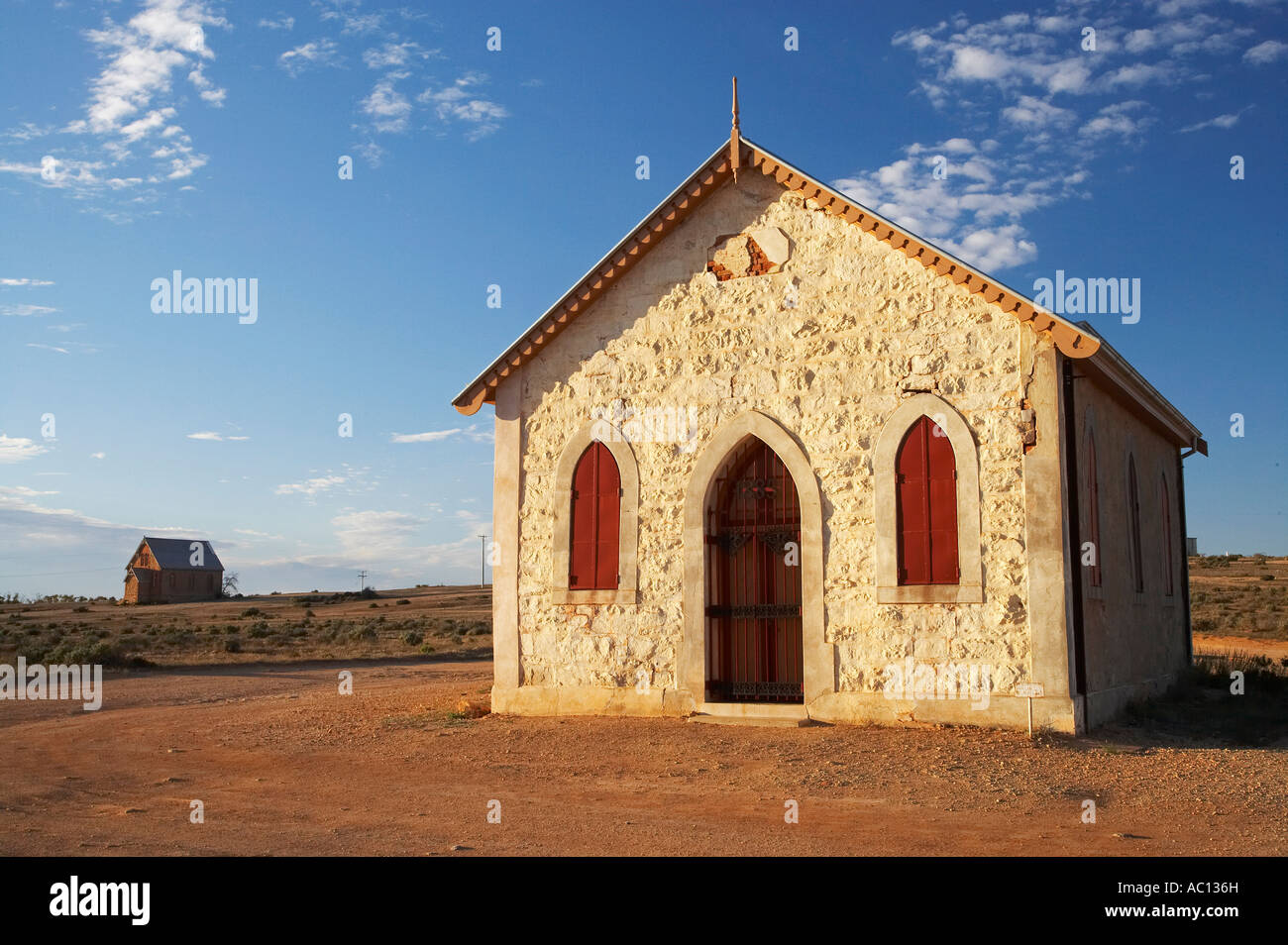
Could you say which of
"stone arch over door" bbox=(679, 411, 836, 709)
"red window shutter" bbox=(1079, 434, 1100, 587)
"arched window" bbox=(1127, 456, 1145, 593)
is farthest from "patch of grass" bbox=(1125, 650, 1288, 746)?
"stone arch over door" bbox=(679, 411, 836, 709)

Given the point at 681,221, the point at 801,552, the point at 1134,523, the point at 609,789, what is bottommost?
the point at 609,789

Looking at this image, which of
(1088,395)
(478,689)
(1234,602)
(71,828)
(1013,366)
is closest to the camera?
(71,828)

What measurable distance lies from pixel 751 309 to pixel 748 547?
306 centimetres

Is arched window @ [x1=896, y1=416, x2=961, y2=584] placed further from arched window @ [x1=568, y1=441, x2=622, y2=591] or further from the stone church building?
arched window @ [x1=568, y1=441, x2=622, y2=591]

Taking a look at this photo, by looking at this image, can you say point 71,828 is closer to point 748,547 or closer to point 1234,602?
point 748,547

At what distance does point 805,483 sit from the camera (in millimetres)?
12492

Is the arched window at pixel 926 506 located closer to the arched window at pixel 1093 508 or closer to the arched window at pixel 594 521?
the arched window at pixel 1093 508

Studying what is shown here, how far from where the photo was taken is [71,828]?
774 centimetres

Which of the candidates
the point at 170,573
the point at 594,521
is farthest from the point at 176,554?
the point at 594,521

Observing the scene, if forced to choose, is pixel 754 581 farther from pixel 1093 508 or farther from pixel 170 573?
pixel 170 573

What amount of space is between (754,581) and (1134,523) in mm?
6169

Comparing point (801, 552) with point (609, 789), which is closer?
point (609, 789)

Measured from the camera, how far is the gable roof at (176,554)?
217ft
